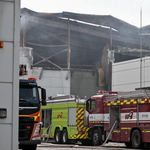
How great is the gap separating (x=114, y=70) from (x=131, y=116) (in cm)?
2345

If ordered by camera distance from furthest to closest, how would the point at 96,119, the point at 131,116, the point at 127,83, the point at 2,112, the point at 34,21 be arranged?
→ the point at 34,21, the point at 127,83, the point at 96,119, the point at 131,116, the point at 2,112

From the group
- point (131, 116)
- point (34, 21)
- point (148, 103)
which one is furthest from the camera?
point (34, 21)

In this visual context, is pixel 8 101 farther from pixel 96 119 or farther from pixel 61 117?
pixel 61 117

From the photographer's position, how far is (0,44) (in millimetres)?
6094

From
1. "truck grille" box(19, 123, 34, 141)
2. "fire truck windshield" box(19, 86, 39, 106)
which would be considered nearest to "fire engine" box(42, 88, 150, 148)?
"fire truck windshield" box(19, 86, 39, 106)

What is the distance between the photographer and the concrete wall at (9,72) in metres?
6.01

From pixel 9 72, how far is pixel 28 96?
24.3 ft

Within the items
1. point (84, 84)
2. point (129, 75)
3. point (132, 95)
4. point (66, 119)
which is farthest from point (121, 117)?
point (84, 84)

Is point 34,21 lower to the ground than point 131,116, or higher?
higher

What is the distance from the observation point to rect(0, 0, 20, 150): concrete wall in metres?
6.01

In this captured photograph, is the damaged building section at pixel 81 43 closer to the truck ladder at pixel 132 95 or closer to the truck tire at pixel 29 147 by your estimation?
the truck ladder at pixel 132 95

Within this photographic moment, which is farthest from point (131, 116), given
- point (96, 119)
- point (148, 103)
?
point (96, 119)

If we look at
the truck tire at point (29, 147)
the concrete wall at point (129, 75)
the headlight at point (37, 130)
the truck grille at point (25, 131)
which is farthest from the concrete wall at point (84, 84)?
the truck grille at point (25, 131)

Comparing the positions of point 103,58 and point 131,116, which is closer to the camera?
point 131,116
